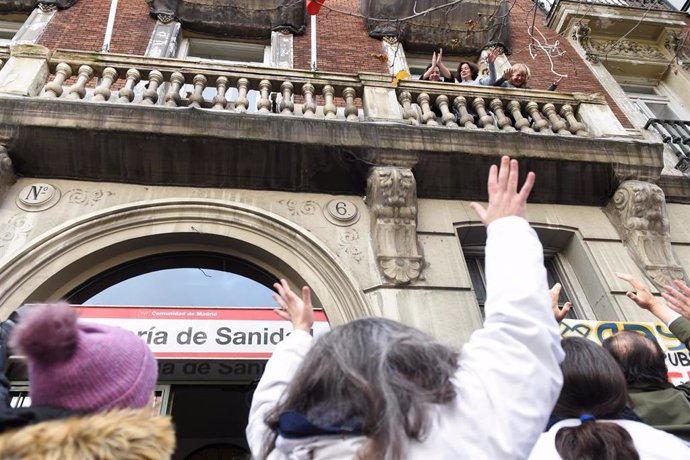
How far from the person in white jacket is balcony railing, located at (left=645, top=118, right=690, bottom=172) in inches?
299

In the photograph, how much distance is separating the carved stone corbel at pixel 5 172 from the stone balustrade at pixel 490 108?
468 centimetres

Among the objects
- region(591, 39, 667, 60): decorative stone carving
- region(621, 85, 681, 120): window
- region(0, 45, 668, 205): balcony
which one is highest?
region(591, 39, 667, 60): decorative stone carving

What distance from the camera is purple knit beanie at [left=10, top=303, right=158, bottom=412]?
1284 millimetres

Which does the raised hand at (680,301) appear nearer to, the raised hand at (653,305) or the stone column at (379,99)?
the raised hand at (653,305)

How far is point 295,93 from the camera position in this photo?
245 inches

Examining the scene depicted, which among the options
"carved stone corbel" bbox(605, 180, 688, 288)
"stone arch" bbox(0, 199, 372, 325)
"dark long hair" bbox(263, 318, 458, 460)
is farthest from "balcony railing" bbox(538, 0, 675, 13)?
"dark long hair" bbox(263, 318, 458, 460)

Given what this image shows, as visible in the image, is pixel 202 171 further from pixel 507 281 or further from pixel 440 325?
pixel 507 281

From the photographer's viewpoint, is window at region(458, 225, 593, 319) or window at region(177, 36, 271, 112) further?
window at region(177, 36, 271, 112)

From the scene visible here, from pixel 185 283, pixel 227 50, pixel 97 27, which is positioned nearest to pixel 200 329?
pixel 185 283

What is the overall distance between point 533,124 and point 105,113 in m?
5.58

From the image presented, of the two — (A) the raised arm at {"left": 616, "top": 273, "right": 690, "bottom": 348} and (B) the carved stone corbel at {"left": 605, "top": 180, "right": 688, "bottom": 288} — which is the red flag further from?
(A) the raised arm at {"left": 616, "top": 273, "right": 690, "bottom": 348}

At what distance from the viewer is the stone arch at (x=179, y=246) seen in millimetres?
4461

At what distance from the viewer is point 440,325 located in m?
4.48

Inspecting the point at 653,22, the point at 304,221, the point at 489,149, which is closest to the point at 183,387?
the point at 304,221
